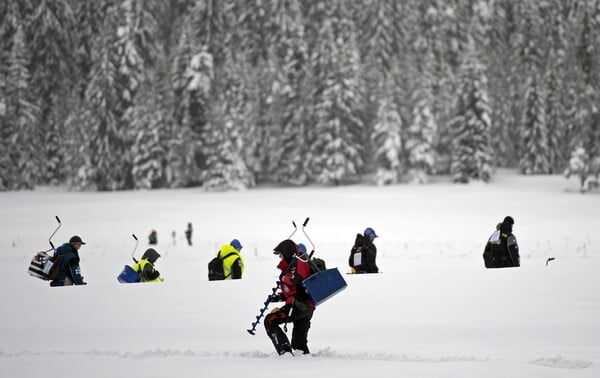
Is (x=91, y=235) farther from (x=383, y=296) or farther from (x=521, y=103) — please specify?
(x=521, y=103)

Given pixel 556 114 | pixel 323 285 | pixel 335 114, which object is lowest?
pixel 323 285

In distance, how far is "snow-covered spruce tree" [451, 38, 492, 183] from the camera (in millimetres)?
53844

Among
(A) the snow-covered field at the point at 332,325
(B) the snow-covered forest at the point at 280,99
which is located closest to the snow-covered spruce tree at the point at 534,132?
(B) the snow-covered forest at the point at 280,99

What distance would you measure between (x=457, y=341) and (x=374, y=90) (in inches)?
2158

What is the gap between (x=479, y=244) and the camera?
1155 inches

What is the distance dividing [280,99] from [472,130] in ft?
58.0

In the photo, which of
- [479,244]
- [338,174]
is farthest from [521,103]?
[479,244]

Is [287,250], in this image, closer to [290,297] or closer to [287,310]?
[290,297]

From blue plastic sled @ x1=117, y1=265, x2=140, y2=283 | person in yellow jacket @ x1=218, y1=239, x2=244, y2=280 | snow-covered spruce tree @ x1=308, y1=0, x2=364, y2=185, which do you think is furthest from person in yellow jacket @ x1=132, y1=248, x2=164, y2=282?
snow-covered spruce tree @ x1=308, y1=0, x2=364, y2=185

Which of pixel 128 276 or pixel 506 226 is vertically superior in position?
pixel 506 226

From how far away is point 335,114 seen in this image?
185 ft

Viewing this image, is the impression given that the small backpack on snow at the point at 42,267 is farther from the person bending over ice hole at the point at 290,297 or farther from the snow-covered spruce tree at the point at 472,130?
the snow-covered spruce tree at the point at 472,130

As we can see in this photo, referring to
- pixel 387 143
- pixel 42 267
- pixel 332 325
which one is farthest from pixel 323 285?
pixel 387 143

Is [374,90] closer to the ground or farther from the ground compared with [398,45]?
closer to the ground
